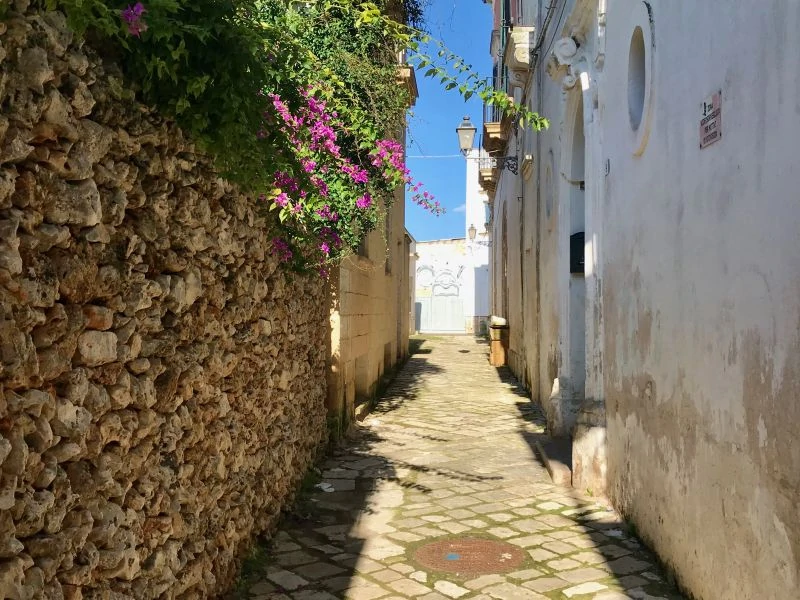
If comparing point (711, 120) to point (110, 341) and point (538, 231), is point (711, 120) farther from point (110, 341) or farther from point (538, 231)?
point (538, 231)

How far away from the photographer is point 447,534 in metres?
4.70

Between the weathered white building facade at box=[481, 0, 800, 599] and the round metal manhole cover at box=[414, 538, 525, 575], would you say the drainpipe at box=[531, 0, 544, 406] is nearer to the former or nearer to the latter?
the weathered white building facade at box=[481, 0, 800, 599]

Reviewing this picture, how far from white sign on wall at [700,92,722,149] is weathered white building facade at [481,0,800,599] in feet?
0.04

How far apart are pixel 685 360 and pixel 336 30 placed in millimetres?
4673

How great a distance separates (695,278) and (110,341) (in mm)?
2557

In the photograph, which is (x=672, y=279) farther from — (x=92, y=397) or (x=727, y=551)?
(x=92, y=397)

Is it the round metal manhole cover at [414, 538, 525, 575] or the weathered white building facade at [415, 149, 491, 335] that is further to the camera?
the weathered white building facade at [415, 149, 491, 335]

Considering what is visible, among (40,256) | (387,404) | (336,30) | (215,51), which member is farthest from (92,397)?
(387,404)

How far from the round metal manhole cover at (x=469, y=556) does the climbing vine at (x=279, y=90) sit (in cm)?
202

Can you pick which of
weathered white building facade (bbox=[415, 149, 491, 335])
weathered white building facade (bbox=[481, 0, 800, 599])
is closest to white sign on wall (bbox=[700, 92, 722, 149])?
weathered white building facade (bbox=[481, 0, 800, 599])

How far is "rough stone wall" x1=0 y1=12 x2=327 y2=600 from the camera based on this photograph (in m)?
1.79

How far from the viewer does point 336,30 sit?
22.4 feet

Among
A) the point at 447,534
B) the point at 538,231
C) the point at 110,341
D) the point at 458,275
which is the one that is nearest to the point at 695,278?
the point at 447,534

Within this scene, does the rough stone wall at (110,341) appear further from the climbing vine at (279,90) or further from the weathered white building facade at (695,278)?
the weathered white building facade at (695,278)
